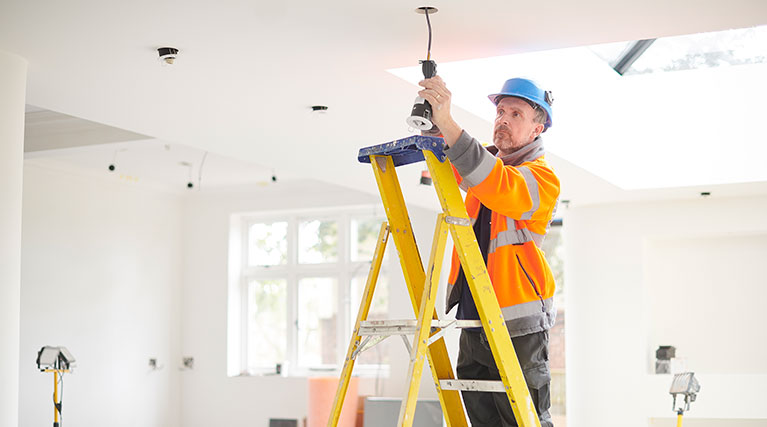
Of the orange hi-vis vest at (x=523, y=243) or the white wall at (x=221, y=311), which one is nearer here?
the orange hi-vis vest at (x=523, y=243)

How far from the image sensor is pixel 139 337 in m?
8.83

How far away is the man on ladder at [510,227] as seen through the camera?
6.93ft

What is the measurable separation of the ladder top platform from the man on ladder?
47 millimetres

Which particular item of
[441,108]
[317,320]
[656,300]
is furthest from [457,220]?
[317,320]

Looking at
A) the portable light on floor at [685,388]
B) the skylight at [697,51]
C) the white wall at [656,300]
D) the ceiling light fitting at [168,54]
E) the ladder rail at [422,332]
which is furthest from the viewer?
the white wall at [656,300]

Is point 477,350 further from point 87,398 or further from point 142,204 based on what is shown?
point 142,204

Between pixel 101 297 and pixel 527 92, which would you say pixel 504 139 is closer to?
pixel 527 92

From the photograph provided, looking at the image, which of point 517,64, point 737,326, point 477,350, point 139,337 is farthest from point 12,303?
point 737,326

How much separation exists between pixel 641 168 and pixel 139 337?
17.2 ft

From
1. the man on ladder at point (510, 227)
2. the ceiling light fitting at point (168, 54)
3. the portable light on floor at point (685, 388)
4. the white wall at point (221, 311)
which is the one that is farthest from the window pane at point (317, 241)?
the man on ladder at point (510, 227)

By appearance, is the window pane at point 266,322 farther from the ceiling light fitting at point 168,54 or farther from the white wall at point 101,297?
the ceiling light fitting at point 168,54

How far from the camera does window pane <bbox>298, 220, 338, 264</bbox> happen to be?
30.5 ft

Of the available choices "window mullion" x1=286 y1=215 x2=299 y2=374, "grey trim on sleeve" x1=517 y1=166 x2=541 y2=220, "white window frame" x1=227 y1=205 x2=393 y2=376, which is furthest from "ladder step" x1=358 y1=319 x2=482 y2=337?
"window mullion" x1=286 y1=215 x2=299 y2=374

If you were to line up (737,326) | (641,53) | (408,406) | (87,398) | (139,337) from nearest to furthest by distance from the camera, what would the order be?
(408,406), (641,53), (737,326), (87,398), (139,337)
